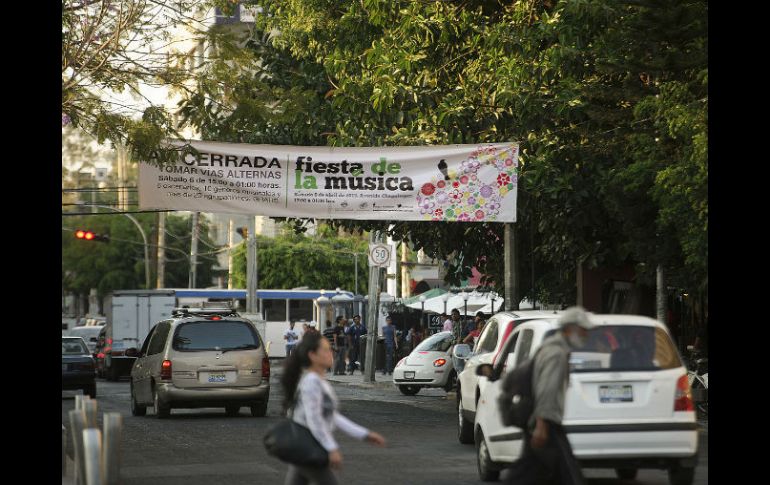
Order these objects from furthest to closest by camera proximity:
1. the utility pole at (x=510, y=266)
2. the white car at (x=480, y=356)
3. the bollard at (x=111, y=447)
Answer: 1. the utility pole at (x=510, y=266)
2. the white car at (x=480, y=356)
3. the bollard at (x=111, y=447)

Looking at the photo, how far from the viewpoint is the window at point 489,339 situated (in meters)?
17.5

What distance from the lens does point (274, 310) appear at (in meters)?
60.5

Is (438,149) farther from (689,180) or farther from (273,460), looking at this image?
(273,460)

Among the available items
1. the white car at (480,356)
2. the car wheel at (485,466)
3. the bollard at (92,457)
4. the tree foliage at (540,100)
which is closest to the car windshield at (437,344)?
the tree foliage at (540,100)

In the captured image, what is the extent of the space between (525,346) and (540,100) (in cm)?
816

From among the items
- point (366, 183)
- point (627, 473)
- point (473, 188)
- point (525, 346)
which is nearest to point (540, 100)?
point (473, 188)

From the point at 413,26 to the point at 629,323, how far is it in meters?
11.2

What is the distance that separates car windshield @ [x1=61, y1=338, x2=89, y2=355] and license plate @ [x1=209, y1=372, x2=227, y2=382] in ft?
32.4

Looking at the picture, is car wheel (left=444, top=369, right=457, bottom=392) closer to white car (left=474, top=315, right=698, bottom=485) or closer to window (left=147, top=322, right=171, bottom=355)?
window (left=147, top=322, right=171, bottom=355)

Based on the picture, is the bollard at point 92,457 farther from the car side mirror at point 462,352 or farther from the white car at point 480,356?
the car side mirror at point 462,352

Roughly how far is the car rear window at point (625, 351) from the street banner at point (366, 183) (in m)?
9.85

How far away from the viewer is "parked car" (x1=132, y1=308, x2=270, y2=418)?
2267 centimetres
